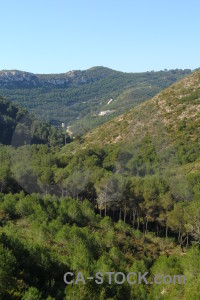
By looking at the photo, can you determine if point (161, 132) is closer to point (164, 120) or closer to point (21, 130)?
point (164, 120)

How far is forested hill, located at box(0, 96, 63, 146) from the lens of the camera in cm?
11671

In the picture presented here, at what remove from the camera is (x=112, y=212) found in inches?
1732

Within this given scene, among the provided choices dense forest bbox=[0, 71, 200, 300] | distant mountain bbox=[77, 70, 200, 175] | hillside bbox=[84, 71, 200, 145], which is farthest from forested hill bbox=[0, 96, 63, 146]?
dense forest bbox=[0, 71, 200, 300]

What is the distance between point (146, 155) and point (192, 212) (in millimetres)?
39897

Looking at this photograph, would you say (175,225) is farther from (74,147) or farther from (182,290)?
(74,147)

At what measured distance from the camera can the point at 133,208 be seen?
39875 mm

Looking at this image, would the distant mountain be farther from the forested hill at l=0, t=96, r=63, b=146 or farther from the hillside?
the forested hill at l=0, t=96, r=63, b=146

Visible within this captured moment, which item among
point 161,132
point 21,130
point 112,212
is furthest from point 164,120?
point 21,130

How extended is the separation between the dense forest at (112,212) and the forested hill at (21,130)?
37.5 m

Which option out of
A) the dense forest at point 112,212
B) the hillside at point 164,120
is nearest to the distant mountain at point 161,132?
the hillside at point 164,120

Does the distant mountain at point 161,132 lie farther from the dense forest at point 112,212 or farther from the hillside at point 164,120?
the dense forest at point 112,212

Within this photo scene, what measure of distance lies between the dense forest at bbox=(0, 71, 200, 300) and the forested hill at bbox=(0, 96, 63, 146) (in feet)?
123

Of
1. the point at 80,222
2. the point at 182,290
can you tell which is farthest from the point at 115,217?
the point at 182,290

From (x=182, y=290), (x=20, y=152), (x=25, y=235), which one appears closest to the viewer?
(x=182, y=290)
